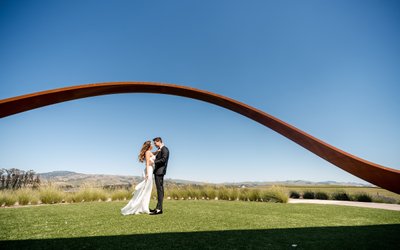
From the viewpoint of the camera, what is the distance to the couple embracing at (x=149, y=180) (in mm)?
6578

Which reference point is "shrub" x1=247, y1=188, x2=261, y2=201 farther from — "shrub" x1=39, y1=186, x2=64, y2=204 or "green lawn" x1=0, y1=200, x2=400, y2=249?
"shrub" x1=39, y1=186, x2=64, y2=204

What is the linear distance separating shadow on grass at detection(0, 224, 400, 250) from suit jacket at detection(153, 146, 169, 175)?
297cm

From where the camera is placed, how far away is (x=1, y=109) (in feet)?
5.32

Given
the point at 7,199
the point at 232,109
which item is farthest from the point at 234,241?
the point at 7,199

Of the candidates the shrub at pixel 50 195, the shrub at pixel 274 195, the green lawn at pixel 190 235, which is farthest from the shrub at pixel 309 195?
the shrub at pixel 50 195

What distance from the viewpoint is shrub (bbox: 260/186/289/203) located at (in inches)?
451

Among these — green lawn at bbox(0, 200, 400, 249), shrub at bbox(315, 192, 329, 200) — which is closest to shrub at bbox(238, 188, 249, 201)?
shrub at bbox(315, 192, 329, 200)

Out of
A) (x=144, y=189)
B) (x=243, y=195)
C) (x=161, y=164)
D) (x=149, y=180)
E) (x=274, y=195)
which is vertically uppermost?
(x=161, y=164)

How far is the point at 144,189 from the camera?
699 centimetres

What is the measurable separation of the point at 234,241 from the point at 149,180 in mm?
4155

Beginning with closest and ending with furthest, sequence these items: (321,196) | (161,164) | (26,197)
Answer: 1. (161,164)
2. (26,197)
3. (321,196)

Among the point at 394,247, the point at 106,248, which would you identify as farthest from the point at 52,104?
the point at 394,247

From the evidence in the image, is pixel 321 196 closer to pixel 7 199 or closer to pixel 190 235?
pixel 190 235

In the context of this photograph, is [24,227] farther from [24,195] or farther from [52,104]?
[24,195]
